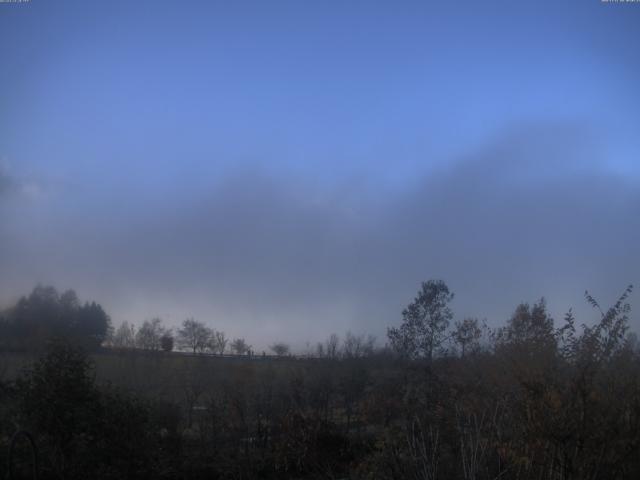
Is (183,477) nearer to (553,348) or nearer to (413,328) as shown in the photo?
(553,348)

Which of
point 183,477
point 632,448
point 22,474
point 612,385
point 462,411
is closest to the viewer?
point 632,448

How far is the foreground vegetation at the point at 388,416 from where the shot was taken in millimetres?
5902

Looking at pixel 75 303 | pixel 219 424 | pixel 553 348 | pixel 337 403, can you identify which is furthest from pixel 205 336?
pixel 553 348

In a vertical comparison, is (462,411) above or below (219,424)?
above

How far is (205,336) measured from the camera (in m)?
50.5

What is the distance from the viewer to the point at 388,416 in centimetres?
1719

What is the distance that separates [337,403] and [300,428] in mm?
7675

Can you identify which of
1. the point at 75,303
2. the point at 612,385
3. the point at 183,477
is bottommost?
the point at 183,477

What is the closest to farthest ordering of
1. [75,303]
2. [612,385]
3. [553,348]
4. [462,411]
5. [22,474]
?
[612,385] → [553,348] → [22,474] → [462,411] → [75,303]

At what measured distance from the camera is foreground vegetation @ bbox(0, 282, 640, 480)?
590 cm

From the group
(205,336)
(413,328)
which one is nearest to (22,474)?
(413,328)

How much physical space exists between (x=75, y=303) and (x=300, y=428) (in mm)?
39225

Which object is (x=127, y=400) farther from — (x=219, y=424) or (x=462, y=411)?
(x=462, y=411)

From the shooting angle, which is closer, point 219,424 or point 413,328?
point 219,424
